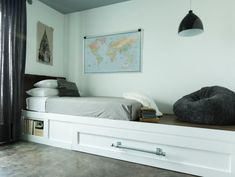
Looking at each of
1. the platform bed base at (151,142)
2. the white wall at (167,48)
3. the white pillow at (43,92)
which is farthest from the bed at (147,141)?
the white wall at (167,48)

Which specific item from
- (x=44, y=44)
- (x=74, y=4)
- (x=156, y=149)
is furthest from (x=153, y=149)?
(x=74, y=4)

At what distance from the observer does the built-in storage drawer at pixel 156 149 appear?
1.62 meters

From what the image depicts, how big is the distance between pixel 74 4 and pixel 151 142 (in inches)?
104

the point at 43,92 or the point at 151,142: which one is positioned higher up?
the point at 43,92

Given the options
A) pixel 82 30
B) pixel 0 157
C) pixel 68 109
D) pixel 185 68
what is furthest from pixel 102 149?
pixel 82 30

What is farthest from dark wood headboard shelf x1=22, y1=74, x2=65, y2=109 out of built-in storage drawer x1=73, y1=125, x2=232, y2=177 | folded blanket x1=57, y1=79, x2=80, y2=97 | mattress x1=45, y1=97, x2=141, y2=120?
built-in storage drawer x1=73, y1=125, x2=232, y2=177

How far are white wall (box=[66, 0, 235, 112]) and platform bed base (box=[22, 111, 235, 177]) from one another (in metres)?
1.06

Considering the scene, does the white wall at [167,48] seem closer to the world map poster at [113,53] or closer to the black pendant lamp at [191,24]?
the world map poster at [113,53]

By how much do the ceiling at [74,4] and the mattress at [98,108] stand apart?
1.70 meters

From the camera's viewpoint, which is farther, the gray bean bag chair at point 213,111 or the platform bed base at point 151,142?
the gray bean bag chair at point 213,111

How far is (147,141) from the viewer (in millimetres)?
1863

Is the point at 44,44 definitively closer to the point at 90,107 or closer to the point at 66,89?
the point at 66,89

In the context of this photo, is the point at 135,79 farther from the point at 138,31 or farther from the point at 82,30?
the point at 82,30

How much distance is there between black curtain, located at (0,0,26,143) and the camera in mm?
2395
